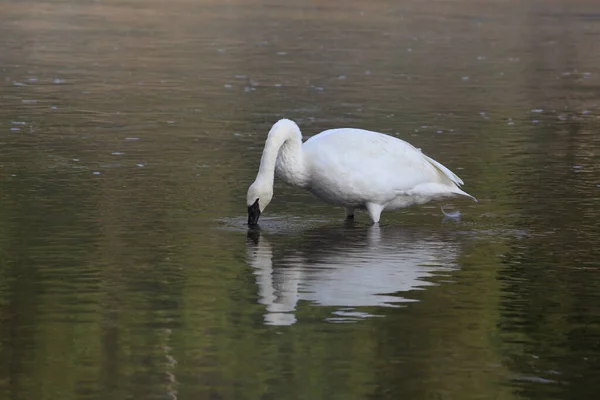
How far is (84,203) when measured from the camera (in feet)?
46.1

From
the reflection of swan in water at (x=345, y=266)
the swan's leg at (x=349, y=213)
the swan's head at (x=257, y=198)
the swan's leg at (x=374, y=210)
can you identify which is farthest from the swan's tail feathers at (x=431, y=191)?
the swan's head at (x=257, y=198)

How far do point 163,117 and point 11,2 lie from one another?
31.6 metres

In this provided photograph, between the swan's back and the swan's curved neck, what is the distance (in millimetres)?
107

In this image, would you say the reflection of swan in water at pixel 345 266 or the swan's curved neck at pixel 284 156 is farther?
the swan's curved neck at pixel 284 156

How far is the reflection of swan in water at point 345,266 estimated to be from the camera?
1017 centimetres

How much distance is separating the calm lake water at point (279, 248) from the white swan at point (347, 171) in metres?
0.28

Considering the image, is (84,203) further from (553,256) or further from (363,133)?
(553,256)

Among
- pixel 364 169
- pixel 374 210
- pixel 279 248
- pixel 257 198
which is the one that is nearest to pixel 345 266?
pixel 279 248

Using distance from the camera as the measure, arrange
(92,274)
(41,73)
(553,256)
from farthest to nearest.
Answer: (41,73) < (553,256) < (92,274)

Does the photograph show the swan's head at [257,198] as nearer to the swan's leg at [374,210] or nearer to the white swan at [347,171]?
the white swan at [347,171]

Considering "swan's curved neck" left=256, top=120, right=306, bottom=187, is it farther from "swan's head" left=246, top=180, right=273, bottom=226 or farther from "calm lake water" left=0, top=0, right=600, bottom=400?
"calm lake water" left=0, top=0, right=600, bottom=400

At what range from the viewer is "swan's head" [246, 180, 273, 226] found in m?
12.8

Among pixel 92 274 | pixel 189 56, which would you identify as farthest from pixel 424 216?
pixel 189 56

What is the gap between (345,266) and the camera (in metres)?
11.5
